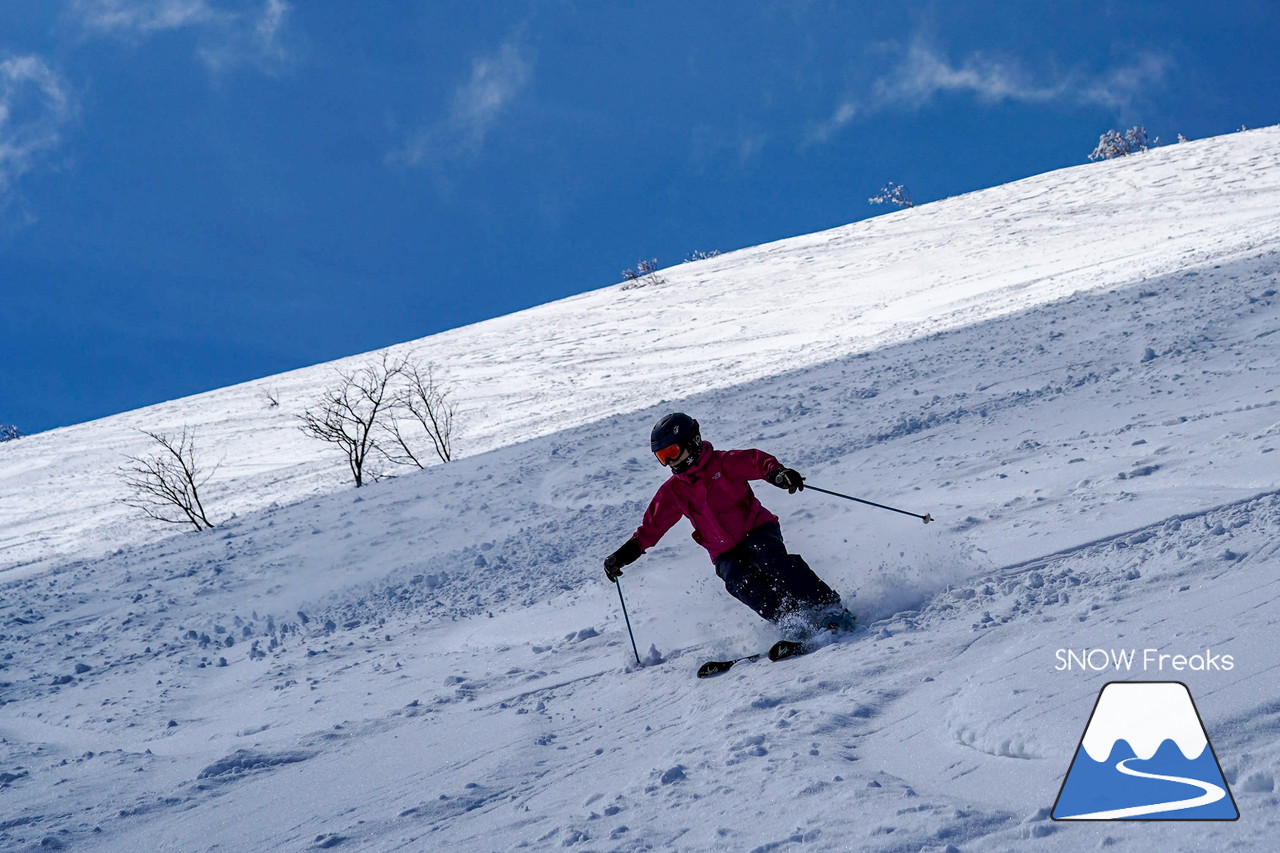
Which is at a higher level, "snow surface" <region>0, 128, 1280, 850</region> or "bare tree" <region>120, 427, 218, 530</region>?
"bare tree" <region>120, 427, 218, 530</region>

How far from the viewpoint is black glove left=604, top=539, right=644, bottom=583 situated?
187 inches

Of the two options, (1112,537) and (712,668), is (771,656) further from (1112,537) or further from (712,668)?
(1112,537)

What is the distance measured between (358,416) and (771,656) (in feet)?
60.6

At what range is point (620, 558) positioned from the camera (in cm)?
480

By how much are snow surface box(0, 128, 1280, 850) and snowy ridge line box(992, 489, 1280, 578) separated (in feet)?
0.10

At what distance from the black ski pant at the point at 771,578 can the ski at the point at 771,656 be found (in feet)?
0.78

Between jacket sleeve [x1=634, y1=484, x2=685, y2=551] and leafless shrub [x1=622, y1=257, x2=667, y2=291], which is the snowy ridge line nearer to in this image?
jacket sleeve [x1=634, y1=484, x2=685, y2=551]

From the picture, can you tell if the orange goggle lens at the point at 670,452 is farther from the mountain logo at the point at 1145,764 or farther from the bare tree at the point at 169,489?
the bare tree at the point at 169,489

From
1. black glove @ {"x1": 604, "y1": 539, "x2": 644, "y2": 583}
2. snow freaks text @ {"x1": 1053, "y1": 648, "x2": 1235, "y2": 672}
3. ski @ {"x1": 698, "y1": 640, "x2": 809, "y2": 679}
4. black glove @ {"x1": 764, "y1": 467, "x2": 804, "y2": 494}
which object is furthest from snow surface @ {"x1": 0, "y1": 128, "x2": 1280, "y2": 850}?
black glove @ {"x1": 764, "y1": 467, "x2": 804, "y2": 494}

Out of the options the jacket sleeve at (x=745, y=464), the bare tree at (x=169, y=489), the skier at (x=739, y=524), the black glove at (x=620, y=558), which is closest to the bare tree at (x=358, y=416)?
the bare tree at (x=169, y=489)

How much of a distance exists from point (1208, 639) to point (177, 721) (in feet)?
18.1

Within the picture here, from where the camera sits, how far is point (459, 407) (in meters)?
24.4

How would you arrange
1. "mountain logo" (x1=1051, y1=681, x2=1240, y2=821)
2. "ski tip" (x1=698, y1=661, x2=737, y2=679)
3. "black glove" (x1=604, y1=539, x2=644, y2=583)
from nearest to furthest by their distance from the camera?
"mountain logo" (x1=1051, y1=681, x2=1240, y2=821)
"ski tip" (x1=698, y1=661, x2=737, y2=679)
"black glove" (x1=604, y1=539, x2=644, y2=583)

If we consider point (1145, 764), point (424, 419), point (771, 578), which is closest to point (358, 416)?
point (424, 419)
